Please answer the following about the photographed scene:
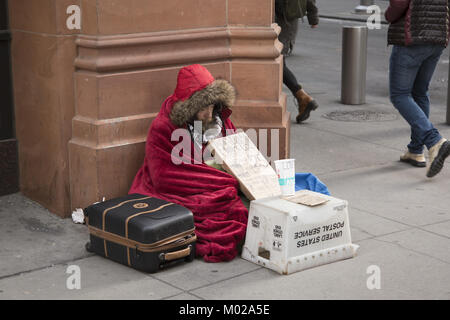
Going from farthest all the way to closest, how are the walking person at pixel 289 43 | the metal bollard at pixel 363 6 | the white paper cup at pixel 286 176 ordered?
the metal bollard at pixel 363 6 < the walking person at pixel 289 43 < the white paper cup at pixel 286 176

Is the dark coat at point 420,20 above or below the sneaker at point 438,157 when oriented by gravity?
above

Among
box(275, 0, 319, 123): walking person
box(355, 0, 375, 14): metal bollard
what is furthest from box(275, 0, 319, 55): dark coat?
box(355, 0, 375, 14): metal bollard

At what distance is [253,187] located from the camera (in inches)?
211

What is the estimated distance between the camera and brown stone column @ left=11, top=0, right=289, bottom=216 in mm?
5590

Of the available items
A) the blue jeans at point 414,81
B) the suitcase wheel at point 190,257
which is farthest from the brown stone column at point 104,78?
the blue jeans at point 414,81

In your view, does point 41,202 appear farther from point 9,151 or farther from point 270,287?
point 270,287

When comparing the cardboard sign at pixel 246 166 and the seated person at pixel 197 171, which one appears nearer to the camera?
the seated person at pixel 197 171

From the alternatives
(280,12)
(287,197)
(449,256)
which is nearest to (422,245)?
(449,256)

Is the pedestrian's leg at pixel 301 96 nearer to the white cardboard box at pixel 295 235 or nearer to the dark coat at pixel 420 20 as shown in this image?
the dark coat at pixel 420 20

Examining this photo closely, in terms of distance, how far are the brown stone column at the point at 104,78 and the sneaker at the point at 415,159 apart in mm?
2063

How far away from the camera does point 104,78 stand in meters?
5.57

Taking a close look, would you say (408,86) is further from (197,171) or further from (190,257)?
(190,257)

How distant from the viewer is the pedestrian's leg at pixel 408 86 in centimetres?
710
